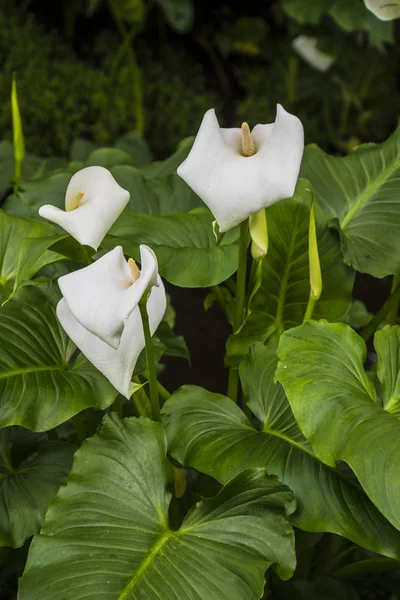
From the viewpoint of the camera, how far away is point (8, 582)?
1168mm

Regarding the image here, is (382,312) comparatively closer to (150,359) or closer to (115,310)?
(150,359)

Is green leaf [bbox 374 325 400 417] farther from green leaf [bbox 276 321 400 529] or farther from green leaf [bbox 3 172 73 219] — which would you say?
green leaf [bbox 3 172 73 219]

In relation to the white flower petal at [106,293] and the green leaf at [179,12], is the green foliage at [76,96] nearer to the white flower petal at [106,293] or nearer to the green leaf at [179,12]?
the green leaf at [179,12]

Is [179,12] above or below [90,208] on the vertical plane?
below

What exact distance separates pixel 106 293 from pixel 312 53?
207 centimetres

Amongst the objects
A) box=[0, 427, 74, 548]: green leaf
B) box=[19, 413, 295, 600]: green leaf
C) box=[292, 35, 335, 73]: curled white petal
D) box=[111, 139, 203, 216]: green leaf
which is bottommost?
box=[292, 35, 335, 73]: curled white petal

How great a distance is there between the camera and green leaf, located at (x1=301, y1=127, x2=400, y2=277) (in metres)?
1.04

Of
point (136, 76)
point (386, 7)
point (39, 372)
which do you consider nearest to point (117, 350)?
point (39, 372)

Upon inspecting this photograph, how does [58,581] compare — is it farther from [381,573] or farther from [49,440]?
[381,573]

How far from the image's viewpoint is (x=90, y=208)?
2.68ft

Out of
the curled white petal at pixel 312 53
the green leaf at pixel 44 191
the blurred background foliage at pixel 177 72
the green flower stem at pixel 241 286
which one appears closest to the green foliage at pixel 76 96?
the blurred background foliage at pixel 177 72

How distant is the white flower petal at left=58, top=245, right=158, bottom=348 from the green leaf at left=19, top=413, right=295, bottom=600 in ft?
0.62

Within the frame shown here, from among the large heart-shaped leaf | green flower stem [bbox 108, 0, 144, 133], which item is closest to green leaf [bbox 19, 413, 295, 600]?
the large heart-shaped leaf

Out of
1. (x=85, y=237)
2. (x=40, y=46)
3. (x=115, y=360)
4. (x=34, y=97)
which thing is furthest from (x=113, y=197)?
(x=40, y=46)
